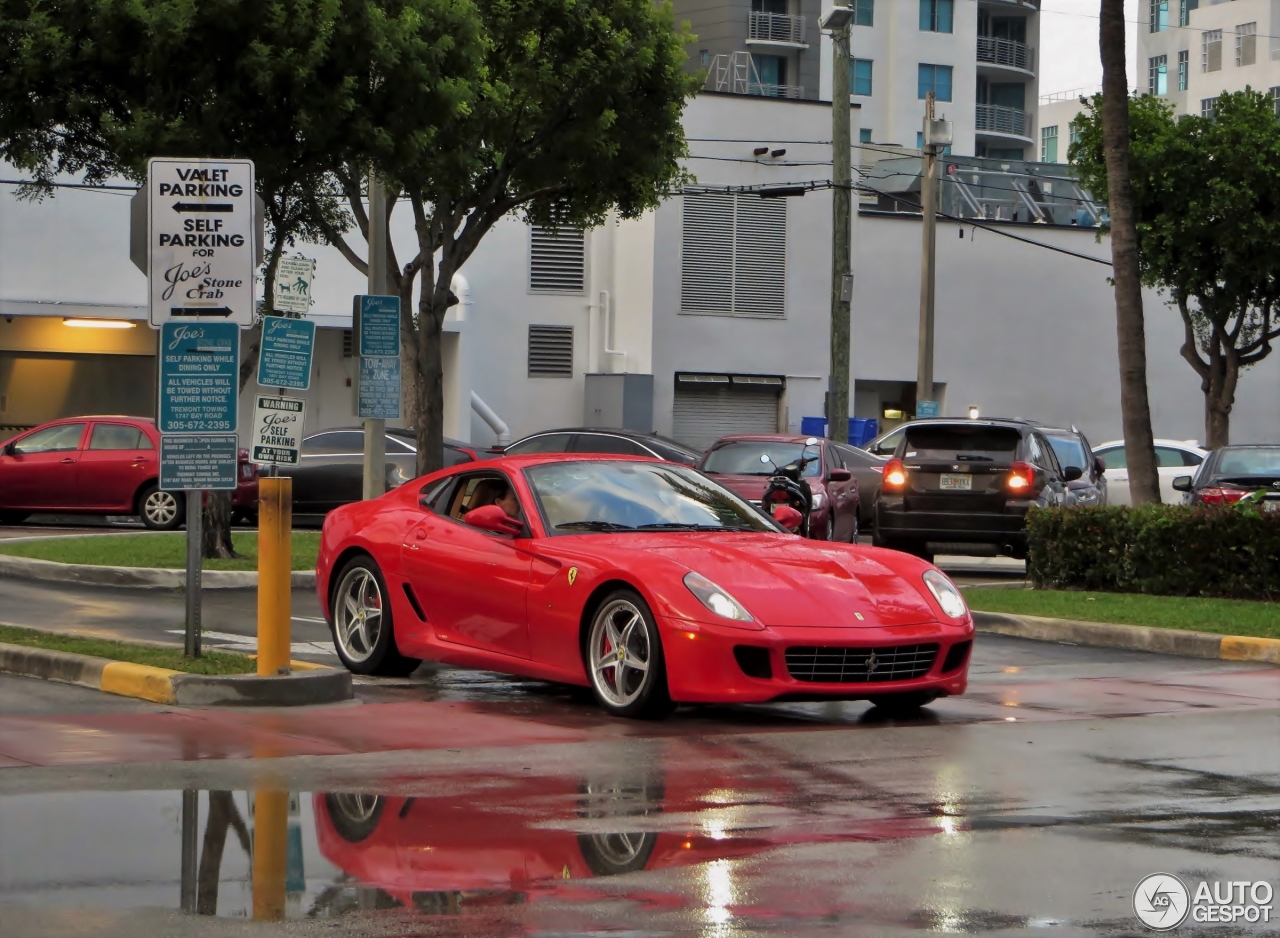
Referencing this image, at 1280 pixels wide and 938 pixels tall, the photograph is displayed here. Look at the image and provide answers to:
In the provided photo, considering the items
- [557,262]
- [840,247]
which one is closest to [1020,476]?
[840,247]

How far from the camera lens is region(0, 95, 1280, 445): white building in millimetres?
34938

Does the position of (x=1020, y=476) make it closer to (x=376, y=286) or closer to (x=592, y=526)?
(x=376, y=286)

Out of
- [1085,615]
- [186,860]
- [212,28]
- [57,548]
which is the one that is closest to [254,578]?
[57,548]

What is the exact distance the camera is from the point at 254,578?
59.0 feet

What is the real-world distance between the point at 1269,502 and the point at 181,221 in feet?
44.2

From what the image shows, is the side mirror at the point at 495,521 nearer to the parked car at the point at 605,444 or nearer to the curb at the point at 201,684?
the curb at the point at 201,684

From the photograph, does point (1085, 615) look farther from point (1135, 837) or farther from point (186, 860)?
point (186, 860)

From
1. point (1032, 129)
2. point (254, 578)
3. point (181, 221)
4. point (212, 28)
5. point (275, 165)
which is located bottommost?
point (254, 578)

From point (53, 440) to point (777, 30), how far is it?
4367cm

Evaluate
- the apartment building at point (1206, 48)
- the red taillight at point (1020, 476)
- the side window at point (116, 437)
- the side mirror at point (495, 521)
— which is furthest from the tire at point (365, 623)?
the apartment building at point (1206, 48)

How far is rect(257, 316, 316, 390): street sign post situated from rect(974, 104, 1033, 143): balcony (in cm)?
6226

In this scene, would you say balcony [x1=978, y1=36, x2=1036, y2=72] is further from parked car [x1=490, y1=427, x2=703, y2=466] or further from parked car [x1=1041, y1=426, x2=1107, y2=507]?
parked car [x1=1041, y1=426, x2=1107, y2=507]

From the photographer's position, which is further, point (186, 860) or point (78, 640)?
point (78, 640)
